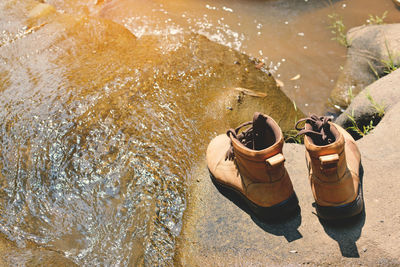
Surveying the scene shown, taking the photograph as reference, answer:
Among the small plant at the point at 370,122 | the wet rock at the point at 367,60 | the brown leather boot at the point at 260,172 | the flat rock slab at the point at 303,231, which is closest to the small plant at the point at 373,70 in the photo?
the wet rock at the point at 367,60

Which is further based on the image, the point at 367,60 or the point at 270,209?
the point at 367,60

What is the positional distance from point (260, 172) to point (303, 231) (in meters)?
0.52

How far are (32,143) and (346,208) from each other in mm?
2574

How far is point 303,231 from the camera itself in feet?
7.54

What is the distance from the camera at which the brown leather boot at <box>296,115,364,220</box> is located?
80.6 inches

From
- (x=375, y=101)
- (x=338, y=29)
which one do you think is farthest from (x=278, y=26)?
(x=375, y=101)

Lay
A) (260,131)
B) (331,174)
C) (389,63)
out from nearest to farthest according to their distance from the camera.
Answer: (331,174) → (260,131) → (389,63)

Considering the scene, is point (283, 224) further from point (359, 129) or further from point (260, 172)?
point (359, 129)

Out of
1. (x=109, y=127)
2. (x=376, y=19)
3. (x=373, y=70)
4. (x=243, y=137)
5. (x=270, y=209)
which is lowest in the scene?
(x=373, y=70)

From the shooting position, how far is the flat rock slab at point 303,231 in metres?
2.14

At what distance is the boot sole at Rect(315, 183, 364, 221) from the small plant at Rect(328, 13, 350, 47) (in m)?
2.94

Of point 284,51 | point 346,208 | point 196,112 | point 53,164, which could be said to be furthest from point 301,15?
point 53,164

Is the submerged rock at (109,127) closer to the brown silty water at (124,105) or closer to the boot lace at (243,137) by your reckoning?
the brown silty water at (124,105)

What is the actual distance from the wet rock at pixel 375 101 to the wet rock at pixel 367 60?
1.92 feet
